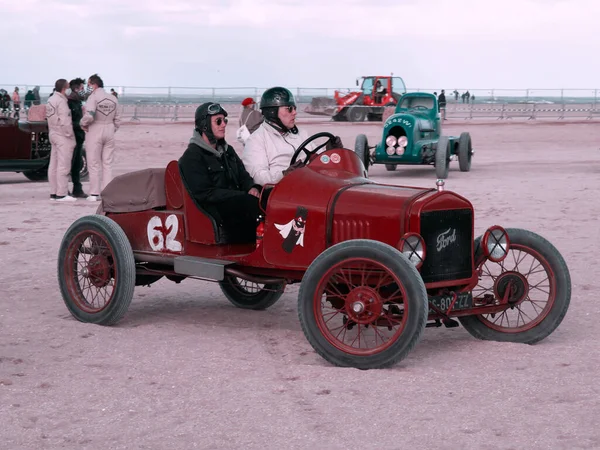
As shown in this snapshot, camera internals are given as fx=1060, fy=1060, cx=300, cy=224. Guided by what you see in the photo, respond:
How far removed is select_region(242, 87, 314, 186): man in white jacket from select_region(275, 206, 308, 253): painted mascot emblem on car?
886 mm

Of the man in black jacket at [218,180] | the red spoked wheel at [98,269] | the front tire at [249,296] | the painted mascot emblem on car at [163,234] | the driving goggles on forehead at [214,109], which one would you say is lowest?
the front tire at [249,296]

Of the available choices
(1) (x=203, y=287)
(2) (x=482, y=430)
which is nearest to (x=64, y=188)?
(1) (x=203, y=287)

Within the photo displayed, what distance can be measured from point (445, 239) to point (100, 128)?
8687mm

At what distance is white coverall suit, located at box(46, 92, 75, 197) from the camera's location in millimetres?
14477

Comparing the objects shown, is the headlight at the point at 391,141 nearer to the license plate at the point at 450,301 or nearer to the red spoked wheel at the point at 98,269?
the red spoked wheel at the point at 98,269

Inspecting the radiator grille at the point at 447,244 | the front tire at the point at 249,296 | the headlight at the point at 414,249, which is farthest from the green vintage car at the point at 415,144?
the headlight at the point at 414,249

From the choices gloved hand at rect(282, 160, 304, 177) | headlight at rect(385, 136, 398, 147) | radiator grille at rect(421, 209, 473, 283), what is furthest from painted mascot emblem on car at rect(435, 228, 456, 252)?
headlight at rect(385, 136, 398, 147)

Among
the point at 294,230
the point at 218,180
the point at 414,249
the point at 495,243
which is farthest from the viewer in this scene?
the point at 218,180

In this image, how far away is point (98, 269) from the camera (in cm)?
718

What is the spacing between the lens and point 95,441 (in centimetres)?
463

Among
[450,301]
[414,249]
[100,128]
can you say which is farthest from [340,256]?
[100,128]

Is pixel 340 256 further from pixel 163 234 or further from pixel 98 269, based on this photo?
pixel 98 269

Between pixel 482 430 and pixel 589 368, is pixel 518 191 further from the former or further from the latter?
pixel 482 430

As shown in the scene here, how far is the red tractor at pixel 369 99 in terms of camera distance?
1602 inches
